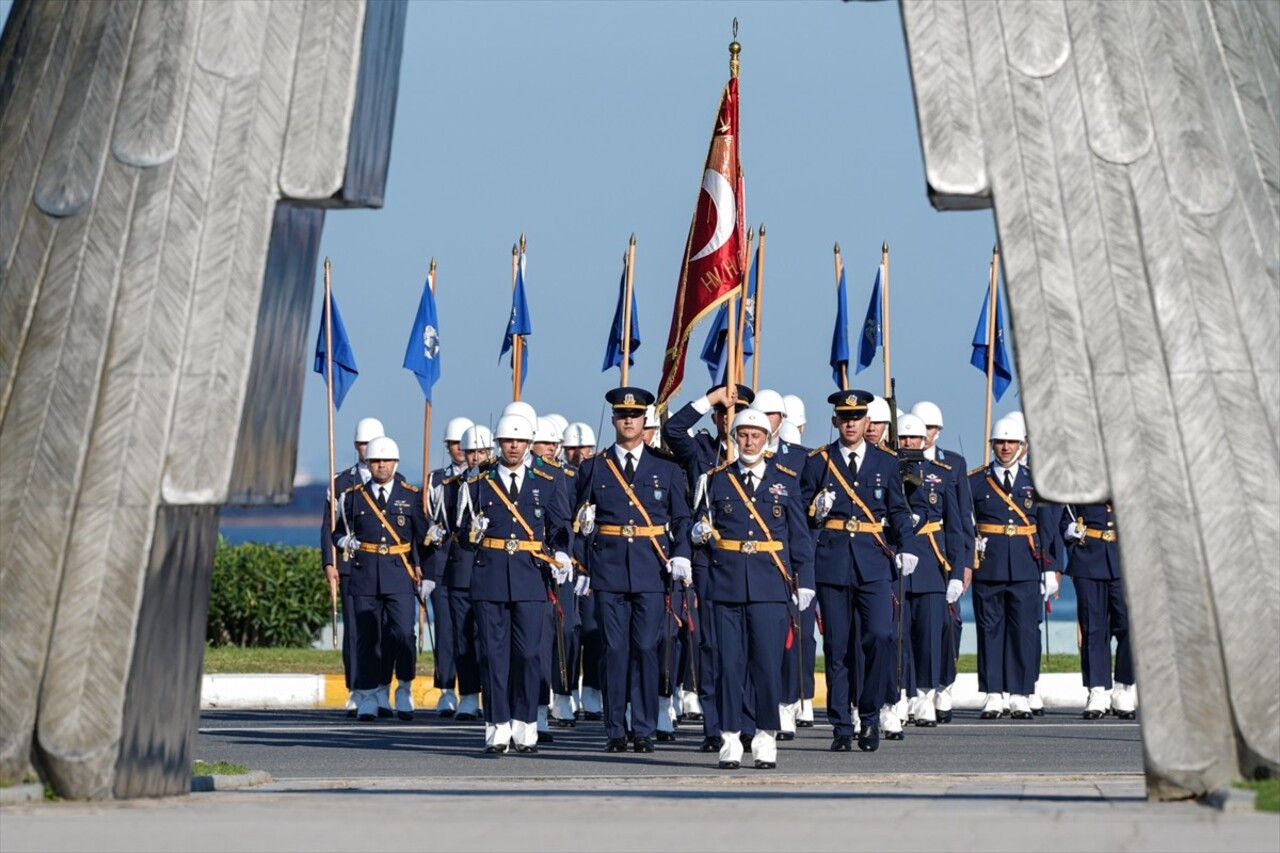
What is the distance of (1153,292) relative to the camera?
884 cm

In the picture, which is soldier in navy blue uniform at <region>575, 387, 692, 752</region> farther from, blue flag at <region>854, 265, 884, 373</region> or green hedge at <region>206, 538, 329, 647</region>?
green hedge at <region>206, 538, 329, 647</region>

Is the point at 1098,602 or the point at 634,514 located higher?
the point at 1098,602

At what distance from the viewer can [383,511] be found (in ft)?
59.7

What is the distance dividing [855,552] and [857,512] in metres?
0.28

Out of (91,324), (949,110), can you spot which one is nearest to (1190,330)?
(949,110)

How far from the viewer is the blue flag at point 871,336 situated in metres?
21.2

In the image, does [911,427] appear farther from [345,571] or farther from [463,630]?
[345,571]

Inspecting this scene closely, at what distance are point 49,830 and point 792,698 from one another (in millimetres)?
8258

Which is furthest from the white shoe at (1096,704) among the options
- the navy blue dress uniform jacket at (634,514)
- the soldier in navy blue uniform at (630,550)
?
the navy blue dress uniform jacket at (634,514)

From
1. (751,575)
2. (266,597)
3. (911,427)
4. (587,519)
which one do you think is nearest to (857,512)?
(587,519)

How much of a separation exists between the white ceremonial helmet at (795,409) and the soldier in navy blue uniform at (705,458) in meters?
1.41

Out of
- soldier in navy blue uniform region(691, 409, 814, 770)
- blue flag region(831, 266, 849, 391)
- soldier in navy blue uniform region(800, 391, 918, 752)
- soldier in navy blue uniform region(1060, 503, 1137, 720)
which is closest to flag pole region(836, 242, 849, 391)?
blue flag region(831, 266, 849, 391)

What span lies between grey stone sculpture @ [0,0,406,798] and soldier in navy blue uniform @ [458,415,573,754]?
5061 millimetres

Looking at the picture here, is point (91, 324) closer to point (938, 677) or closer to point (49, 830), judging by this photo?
point (49, 830)
